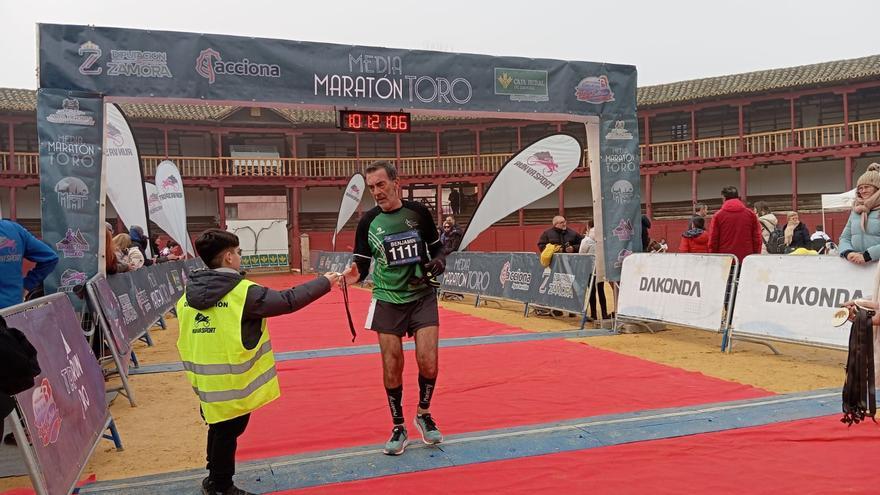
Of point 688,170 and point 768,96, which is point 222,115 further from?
point 768,96

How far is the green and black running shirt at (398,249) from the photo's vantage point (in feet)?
13.8

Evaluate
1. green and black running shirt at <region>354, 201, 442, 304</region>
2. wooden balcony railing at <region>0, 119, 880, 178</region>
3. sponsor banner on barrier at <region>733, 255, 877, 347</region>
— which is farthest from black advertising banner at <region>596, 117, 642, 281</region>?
wooden balcony railing at <region>0, 119, 880, 178</region>

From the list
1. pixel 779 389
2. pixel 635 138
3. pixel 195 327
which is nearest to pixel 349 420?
pixel 195 327

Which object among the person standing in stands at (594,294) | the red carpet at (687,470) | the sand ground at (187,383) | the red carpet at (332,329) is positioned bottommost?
the sand ground at (187,383)

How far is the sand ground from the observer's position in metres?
4.21

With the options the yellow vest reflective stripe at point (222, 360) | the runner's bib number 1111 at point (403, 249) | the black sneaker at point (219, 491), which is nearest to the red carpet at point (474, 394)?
the black sneaker at point (219, 491)

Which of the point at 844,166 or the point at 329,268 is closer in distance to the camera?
the point at 329,268

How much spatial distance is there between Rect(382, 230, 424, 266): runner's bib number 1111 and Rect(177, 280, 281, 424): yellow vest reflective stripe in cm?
115

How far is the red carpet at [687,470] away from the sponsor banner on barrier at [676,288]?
3581 millimetres

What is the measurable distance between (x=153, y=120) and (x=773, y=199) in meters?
29.7

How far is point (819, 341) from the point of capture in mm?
6355

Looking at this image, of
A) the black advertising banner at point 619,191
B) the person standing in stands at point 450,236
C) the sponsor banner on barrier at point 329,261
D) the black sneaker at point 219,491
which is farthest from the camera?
the sponsor banner on barrier at point 329,261

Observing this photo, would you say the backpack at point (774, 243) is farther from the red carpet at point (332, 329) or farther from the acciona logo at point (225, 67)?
the acciona logo at point (225, 67)

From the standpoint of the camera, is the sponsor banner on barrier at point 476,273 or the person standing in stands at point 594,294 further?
the sponsor banner on barrier at point 476,273
